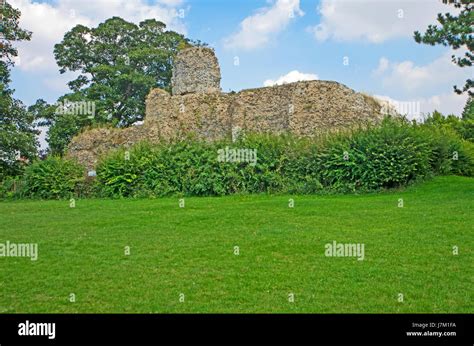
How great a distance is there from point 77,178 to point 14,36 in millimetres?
11612

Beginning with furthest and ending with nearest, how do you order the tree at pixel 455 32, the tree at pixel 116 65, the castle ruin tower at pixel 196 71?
1. the tree at pixel 116 65
2. the castle ruin tower at pixel 196 71
3. the tree at pixel 455 32

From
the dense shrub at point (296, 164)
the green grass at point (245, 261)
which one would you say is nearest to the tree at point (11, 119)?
the dense shrub at point (296, 164)

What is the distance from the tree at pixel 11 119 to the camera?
2614 centimetres

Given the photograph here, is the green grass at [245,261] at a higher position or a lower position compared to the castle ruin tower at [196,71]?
Answer: lower

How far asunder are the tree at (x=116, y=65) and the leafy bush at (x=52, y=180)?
50.3 ft

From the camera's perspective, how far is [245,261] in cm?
816

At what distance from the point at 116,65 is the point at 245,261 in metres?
34.1

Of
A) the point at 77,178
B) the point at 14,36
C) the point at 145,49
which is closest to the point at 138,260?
the point at 77,178

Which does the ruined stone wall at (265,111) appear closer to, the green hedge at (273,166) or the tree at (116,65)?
the green hedge at (273,166)

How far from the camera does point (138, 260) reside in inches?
330

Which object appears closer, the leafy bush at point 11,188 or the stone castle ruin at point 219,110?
the stone castle ruin at point 219,110

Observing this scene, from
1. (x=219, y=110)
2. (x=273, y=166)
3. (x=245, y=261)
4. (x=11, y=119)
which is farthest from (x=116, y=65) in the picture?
(x=245, y=261)

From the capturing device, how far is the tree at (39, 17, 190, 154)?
37.9m

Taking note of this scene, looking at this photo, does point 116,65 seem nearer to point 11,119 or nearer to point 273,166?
point 11,119
